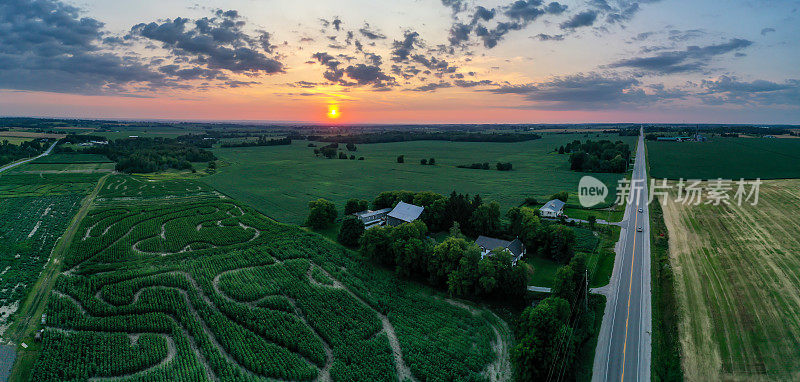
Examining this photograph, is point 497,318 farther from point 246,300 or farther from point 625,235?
point 625,235

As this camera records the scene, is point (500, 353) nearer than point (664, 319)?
Yes

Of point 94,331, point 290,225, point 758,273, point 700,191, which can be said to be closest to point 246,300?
point 94,331

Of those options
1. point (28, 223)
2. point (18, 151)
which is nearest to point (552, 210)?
point (28, 223)

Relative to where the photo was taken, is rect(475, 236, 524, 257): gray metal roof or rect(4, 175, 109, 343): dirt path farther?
rect(475, 236, 524, 257): gray metal roof

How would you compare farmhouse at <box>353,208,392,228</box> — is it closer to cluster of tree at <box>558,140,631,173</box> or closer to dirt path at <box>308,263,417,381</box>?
dirt path at <box>308,263,417,381</box>

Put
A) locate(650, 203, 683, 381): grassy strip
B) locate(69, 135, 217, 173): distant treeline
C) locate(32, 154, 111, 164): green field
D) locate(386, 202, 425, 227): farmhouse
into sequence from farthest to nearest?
1. locate(32, 154, 111, 164): green field
2. locate(69, 135, 217, 173): distant treeline
3. locate(386, 202, 425, 227): farmhouse
4. locate(650, 203, 683, 381): grassy strip

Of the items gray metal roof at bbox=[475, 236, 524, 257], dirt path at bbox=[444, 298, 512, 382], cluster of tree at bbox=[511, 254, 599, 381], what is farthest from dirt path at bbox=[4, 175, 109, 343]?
gray metal roof at bbox=[475, 236, 524, 257]

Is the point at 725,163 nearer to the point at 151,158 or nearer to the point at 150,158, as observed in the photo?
the point at 151,158
